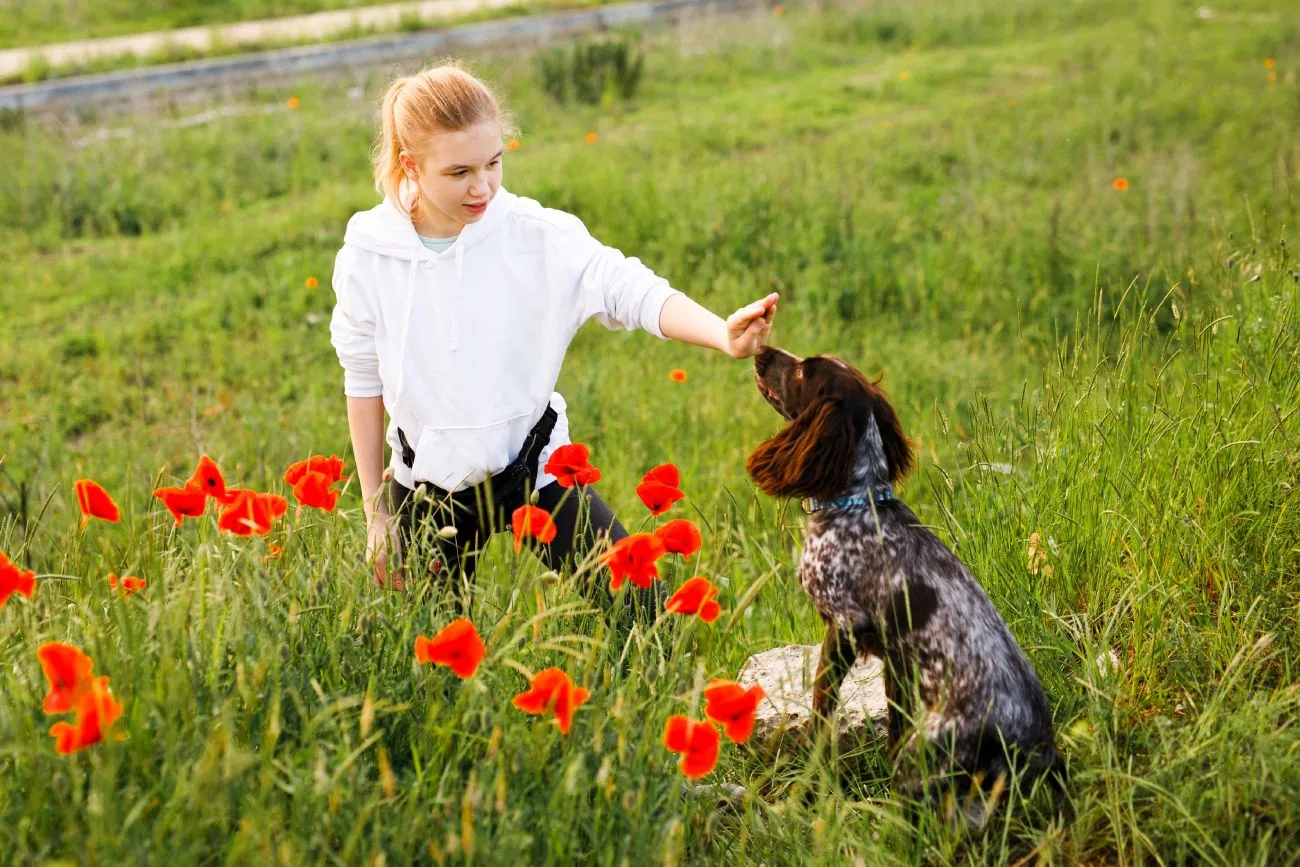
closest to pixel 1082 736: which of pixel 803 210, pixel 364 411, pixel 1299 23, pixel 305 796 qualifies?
pixel 305 796

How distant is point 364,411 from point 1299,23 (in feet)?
49.8

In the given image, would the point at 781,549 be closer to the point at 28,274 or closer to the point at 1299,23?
the point at 28,274

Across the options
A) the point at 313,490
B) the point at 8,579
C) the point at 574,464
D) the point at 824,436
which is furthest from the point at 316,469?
the point at 824,436

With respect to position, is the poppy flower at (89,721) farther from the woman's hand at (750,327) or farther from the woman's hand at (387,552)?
the woman's hand at (750,327)

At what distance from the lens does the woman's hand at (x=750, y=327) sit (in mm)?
2723

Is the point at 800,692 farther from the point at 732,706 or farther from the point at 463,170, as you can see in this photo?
the point at 463,170

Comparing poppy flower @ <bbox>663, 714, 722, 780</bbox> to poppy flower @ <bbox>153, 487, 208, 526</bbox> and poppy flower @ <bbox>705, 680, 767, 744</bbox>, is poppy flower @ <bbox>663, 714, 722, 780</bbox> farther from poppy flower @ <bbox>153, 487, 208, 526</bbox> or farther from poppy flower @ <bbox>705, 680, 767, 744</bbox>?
poppy flower @ <bbox>153, 487, 208, 526</bbox>

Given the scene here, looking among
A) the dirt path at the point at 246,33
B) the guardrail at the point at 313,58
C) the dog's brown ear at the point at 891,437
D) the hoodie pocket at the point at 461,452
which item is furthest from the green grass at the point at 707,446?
the dirt path at the point at 246,33

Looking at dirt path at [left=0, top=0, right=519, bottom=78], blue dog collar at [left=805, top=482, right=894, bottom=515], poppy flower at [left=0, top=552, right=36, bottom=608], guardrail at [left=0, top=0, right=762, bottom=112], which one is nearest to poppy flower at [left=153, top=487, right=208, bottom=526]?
poppy flower at [left=0, top=552, right=36, bottom=608]

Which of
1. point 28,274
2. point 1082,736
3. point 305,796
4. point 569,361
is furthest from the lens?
point 28,274

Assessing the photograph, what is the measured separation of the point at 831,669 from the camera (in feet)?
8.88

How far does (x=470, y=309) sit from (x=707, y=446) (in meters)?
2.16

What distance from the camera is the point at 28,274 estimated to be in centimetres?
757

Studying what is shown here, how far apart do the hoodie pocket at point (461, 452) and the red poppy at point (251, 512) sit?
2.90ft
